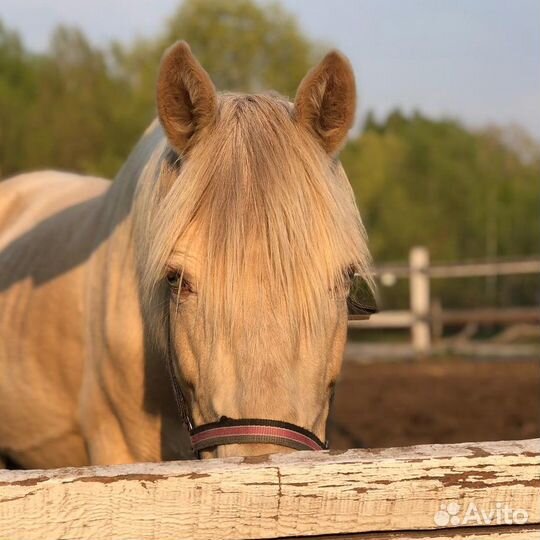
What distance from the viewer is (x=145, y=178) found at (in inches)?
103

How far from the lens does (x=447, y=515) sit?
1.32 metres

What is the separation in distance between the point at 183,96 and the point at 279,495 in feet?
4.06

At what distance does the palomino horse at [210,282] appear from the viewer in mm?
1900

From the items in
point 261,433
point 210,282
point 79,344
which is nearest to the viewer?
point 261,433

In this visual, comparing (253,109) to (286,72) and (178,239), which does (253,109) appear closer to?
(178,239)

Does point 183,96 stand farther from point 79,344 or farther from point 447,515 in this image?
point 447,515

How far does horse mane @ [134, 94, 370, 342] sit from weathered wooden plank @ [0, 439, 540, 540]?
608mm

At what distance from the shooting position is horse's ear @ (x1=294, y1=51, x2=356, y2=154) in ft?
7.18

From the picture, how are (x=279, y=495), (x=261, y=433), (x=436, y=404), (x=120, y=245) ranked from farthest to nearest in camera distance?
(x=436, y=404) → (x=120, y=245) → (x=261, y=433) → (x=279, y=495)

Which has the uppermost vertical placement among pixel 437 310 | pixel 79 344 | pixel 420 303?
pixel 79 344

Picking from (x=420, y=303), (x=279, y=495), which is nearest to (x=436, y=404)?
(x=420, y=303)

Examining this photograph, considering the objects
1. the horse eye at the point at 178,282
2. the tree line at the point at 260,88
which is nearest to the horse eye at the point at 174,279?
the horse eye at the point at 178,282

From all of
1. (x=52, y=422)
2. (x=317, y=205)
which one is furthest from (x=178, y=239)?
(x=52, y=422)

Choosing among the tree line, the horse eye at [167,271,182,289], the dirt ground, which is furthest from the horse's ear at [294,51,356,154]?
→ the tree line
